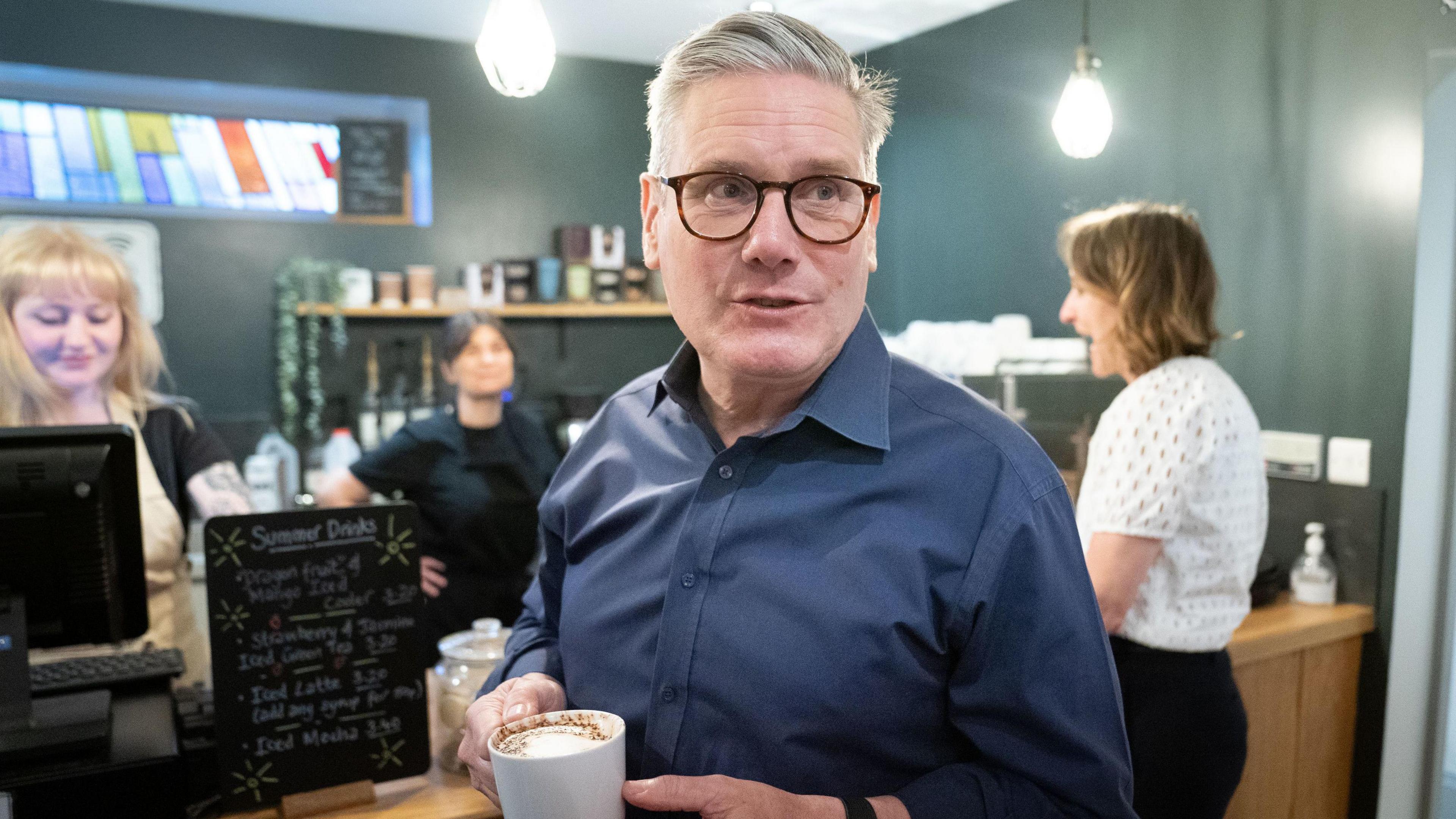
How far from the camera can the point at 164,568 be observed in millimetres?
2445

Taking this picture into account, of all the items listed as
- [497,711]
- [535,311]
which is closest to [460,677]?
[497,711]

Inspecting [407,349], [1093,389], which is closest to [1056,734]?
[1093,389]

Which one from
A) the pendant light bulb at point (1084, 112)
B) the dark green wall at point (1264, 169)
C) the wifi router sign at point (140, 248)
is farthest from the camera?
the wifi router sign at point (140, 248)

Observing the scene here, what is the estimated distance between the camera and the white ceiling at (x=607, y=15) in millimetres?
4582

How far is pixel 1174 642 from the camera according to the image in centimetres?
195

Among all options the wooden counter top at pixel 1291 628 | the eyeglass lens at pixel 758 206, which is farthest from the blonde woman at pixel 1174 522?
the eyeglass lens at pixel 758 206

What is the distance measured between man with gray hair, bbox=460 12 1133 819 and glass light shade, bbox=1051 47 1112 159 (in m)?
2.26

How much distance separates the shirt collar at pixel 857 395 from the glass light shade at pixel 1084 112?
2287 millimetres

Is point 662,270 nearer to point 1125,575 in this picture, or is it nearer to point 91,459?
point 91,459

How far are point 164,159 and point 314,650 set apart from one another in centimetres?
424

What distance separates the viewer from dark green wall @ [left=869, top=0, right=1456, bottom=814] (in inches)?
105

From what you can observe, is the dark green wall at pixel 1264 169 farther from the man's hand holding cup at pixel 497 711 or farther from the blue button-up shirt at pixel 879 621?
the man's hand holding cup at pixel 497 711

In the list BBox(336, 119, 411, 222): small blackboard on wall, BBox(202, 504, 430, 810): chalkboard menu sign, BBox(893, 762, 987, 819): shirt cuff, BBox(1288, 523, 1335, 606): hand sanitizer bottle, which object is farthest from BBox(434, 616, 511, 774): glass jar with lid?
BBox(336, 119, 411, 222): small blackboard on wall

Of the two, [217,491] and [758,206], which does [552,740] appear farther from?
[217,491]
